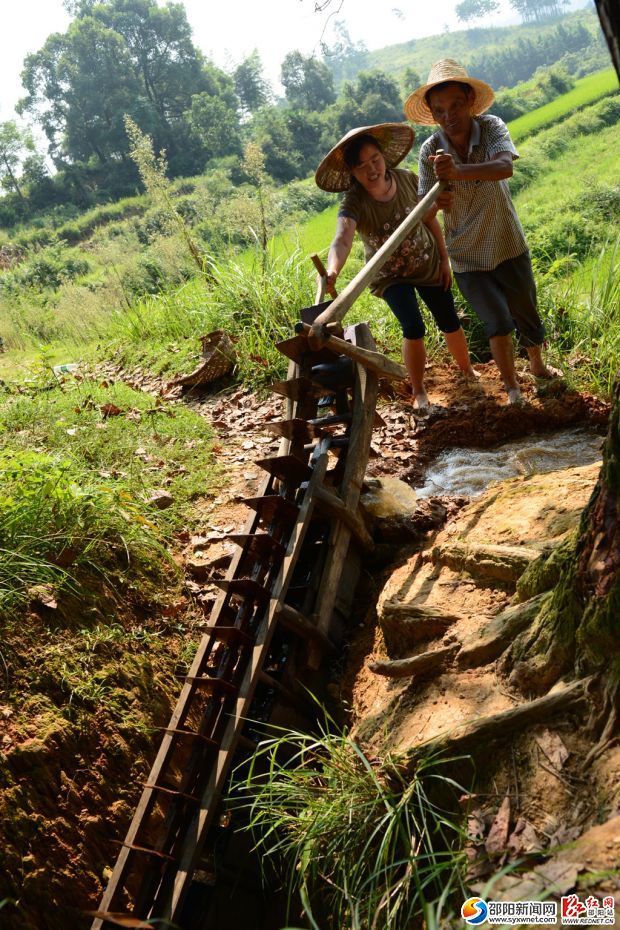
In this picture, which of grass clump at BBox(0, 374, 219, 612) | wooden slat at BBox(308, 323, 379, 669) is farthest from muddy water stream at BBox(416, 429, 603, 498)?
grass clump at BBox(0, 374, 219, 612)

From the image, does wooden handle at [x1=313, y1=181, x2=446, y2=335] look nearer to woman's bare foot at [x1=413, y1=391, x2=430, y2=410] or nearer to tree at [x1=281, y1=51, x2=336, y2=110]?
woman's bare foot at [x1=413, y1=391, x2=430, y2=410]

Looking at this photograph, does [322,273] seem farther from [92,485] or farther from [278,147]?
[278,147]

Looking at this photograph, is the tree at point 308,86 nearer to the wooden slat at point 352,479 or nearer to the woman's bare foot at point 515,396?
the woman's bare foot at point 515,396

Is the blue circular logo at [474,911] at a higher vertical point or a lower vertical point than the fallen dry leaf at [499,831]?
higher

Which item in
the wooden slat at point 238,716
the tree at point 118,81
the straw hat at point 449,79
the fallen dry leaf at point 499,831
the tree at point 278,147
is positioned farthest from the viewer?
the tree at point 118,81

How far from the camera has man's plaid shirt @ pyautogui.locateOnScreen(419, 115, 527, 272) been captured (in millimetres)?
4996

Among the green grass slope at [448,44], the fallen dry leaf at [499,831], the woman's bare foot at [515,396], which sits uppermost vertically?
the green grass slope at [448,44]

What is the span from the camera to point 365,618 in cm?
423

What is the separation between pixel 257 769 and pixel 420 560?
4.78 ft

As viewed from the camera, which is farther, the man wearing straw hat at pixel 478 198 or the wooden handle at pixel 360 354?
the man wearing straw hat at pixel 478 198

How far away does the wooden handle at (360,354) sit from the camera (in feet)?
13.3

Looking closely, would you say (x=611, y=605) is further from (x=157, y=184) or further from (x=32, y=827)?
(x=157, y=184)

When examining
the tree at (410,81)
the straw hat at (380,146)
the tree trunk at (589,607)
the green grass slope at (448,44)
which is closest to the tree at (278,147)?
the tree at (410,81)

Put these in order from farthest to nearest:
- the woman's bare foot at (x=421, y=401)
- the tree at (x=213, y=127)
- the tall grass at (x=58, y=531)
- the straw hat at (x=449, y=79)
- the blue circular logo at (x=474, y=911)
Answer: the tree at (x=213, y=127) → the woman's bare foot at (x=421, y=401) → the straw hat at (x=449, y=79) → the tall grass at (x=58, y=531) → the blue circular logo at (x=474, y=911)
